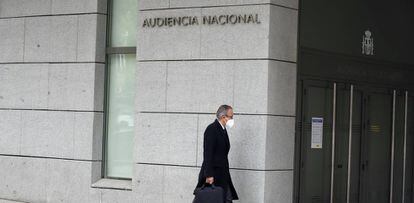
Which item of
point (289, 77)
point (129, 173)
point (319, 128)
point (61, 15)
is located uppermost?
point (61, 15)

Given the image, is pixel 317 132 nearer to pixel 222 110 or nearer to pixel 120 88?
pixel 222 110

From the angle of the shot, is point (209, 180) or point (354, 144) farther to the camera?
point (354, 144)

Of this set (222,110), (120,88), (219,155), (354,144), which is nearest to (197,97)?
(222,110)

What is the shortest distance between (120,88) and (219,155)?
337cm

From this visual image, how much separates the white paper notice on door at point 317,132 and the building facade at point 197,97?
19 millimetres

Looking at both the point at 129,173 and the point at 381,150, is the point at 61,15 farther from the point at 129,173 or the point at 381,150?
the point at 381,150

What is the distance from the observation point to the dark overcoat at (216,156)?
11102 mm

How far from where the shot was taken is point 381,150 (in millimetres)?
15266

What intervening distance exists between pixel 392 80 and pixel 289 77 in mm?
3811

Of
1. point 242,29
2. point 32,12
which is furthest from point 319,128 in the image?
point 32,12

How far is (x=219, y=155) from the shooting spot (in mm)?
11227

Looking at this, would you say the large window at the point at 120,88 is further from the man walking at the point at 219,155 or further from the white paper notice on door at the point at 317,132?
the white paper notice on door at the point at 317,132

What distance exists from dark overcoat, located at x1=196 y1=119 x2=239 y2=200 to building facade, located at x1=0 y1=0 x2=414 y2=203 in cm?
92

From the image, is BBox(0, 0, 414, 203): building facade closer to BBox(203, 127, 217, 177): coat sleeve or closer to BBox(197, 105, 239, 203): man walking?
BBox(197, 105, 239, 203): man walking
